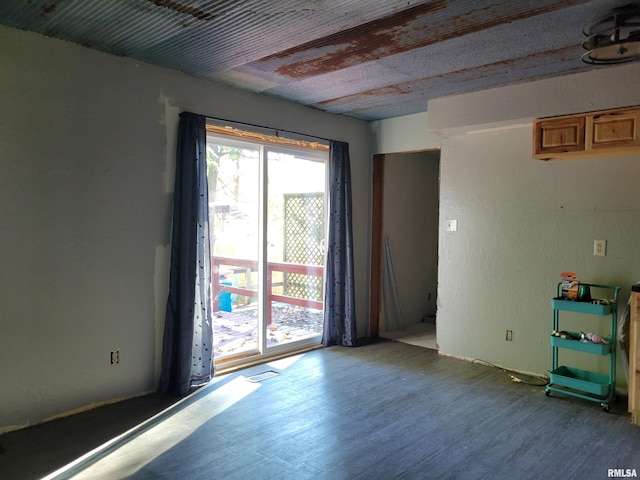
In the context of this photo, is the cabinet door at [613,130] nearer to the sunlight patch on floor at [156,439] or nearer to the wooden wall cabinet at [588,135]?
the wooden wall cabinet at [588,135]

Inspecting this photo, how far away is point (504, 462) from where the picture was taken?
2.48m

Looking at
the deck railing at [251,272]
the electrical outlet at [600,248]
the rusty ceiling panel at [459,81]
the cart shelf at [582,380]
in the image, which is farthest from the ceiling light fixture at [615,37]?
the deck railing at [251,272]

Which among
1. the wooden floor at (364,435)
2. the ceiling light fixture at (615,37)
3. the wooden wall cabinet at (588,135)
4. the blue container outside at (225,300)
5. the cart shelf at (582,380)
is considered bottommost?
the wooden floor at (364,435)

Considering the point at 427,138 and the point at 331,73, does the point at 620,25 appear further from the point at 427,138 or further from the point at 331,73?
the point at 427,138

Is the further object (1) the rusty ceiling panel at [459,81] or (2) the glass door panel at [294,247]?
(2) the glass door panel at [294,247]

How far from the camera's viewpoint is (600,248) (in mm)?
3559

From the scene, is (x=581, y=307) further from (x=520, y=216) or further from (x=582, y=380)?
(x=520, y=216)

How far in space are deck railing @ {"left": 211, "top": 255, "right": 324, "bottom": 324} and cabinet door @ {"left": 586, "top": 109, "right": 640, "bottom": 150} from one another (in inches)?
110

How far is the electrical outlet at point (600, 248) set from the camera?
354cm

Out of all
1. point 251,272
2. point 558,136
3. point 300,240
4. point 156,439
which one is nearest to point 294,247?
point 300,240

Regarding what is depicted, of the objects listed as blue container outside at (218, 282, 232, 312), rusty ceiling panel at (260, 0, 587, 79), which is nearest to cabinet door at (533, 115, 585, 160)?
rusty ceiling panel at (260, 0, 587, 79)

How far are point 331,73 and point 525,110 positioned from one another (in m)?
1.60

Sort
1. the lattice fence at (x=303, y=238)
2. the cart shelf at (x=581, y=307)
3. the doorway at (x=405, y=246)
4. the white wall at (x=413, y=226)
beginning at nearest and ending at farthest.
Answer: the cart shelf at (x=581, y=307) < the lattice fence at (x=303, y=238) < the doorway at (x=405, y=246) < the white wall at (x=413, y=226)

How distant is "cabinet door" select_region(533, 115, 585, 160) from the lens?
3367 mm
